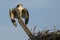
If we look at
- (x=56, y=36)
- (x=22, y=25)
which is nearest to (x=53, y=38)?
(x=56, y=36)

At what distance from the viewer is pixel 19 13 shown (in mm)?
18859

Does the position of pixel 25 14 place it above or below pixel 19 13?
below

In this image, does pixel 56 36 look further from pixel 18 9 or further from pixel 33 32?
pixel 18 9

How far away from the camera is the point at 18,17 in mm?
18641

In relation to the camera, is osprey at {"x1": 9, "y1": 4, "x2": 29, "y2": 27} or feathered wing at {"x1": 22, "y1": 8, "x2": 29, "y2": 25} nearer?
osprey at {"x1": 9, "y1": 4, "x2": 29, "y2": 27}

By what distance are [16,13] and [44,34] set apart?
174cm

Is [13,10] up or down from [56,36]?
up

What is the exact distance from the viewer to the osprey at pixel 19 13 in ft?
61.9

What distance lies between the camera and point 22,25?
1803cm

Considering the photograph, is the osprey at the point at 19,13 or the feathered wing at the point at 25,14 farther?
the feathered wing at the point at 25,14

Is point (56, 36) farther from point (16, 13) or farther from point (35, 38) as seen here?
point (16, 13)

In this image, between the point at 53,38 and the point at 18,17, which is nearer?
the point at 53,38

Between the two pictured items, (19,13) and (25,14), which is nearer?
(19,13)

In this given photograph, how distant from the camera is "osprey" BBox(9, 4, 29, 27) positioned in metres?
18.9
